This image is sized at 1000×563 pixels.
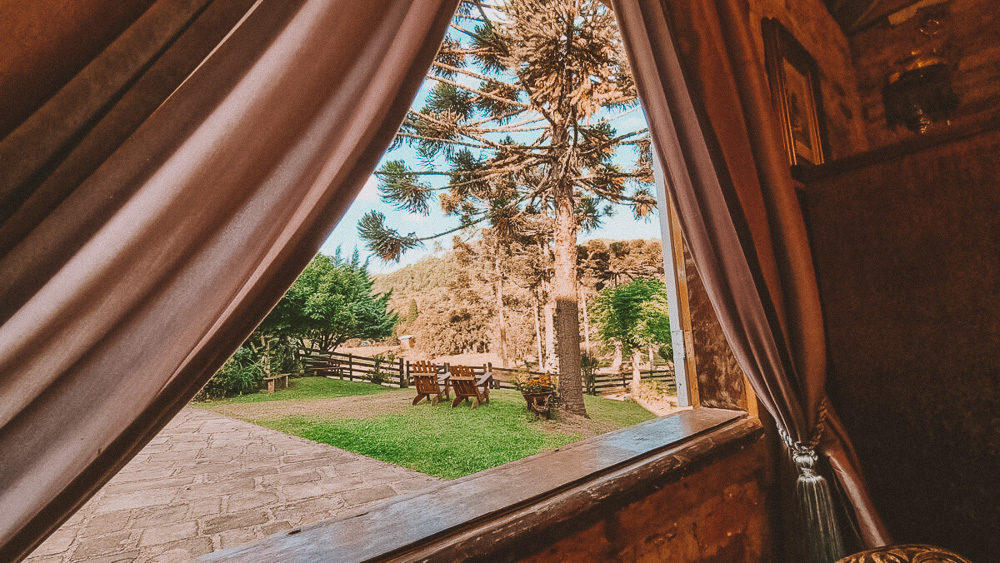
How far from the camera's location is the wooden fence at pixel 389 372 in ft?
40.3

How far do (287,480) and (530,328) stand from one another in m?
13.5

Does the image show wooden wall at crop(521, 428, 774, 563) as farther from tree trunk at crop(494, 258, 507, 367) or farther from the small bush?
tree trunk at crop(494, 258, 507, 367)

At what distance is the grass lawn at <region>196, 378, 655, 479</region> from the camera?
17.2ft

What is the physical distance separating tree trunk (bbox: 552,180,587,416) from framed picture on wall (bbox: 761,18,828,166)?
5.10 meters

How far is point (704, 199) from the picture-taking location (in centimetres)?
119

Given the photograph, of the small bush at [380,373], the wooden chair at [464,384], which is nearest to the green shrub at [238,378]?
the small bush at [380,373]

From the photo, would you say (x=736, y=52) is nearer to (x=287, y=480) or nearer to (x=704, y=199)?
(x=704, y=199)

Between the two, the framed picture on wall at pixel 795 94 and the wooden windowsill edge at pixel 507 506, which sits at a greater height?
the framed picture on wall at pixel 795 94

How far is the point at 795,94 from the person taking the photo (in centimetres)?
191

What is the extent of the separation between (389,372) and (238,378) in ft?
13.5

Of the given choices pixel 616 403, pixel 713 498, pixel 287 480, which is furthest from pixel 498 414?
pixel 713 498

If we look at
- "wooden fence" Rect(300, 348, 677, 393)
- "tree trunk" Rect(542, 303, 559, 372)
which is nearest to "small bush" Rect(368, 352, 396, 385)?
"wooden fence" Rect(300, 348, 677, 393)

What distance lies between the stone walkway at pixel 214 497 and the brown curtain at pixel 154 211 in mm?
2369

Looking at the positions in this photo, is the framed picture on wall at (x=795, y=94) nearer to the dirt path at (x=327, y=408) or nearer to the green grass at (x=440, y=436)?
the green grass at (x=440, y=436)
